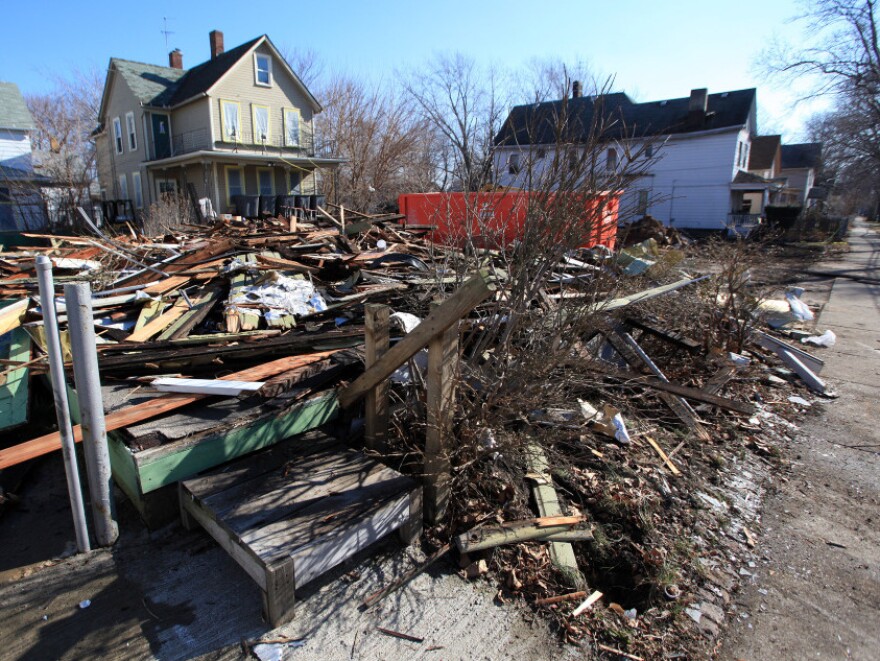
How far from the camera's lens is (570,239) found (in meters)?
3.19

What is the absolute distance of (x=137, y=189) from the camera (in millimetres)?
26281

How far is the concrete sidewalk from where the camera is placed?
2.70 metres

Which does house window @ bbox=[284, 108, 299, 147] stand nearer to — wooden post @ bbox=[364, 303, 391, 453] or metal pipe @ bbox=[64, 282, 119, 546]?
wooden post @ bbox=[364, 303, 391, 453]

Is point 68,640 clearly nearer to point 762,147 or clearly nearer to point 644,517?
point 644,517

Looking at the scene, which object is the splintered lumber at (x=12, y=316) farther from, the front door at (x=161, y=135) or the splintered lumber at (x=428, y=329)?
the front door at (x=161, y=135)

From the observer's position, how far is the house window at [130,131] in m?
25.4

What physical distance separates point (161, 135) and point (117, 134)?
4138 mm

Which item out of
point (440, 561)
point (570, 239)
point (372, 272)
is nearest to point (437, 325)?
point (570, 239)

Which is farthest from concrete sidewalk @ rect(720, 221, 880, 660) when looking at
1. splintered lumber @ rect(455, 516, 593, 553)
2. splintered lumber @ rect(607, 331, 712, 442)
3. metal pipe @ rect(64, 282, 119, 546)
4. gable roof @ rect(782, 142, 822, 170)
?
gable roof @ rect(782, 142, 822, 170)

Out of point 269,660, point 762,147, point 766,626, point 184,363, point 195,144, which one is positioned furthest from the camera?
point 762,147

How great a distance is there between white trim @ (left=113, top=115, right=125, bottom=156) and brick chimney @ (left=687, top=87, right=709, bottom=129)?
1141 inches

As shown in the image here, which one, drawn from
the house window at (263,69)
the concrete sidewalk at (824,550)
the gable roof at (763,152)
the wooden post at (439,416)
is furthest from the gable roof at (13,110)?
the gable roof at (763,152)

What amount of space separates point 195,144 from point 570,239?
24.6m

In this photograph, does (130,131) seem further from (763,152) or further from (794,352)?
(763,152)
